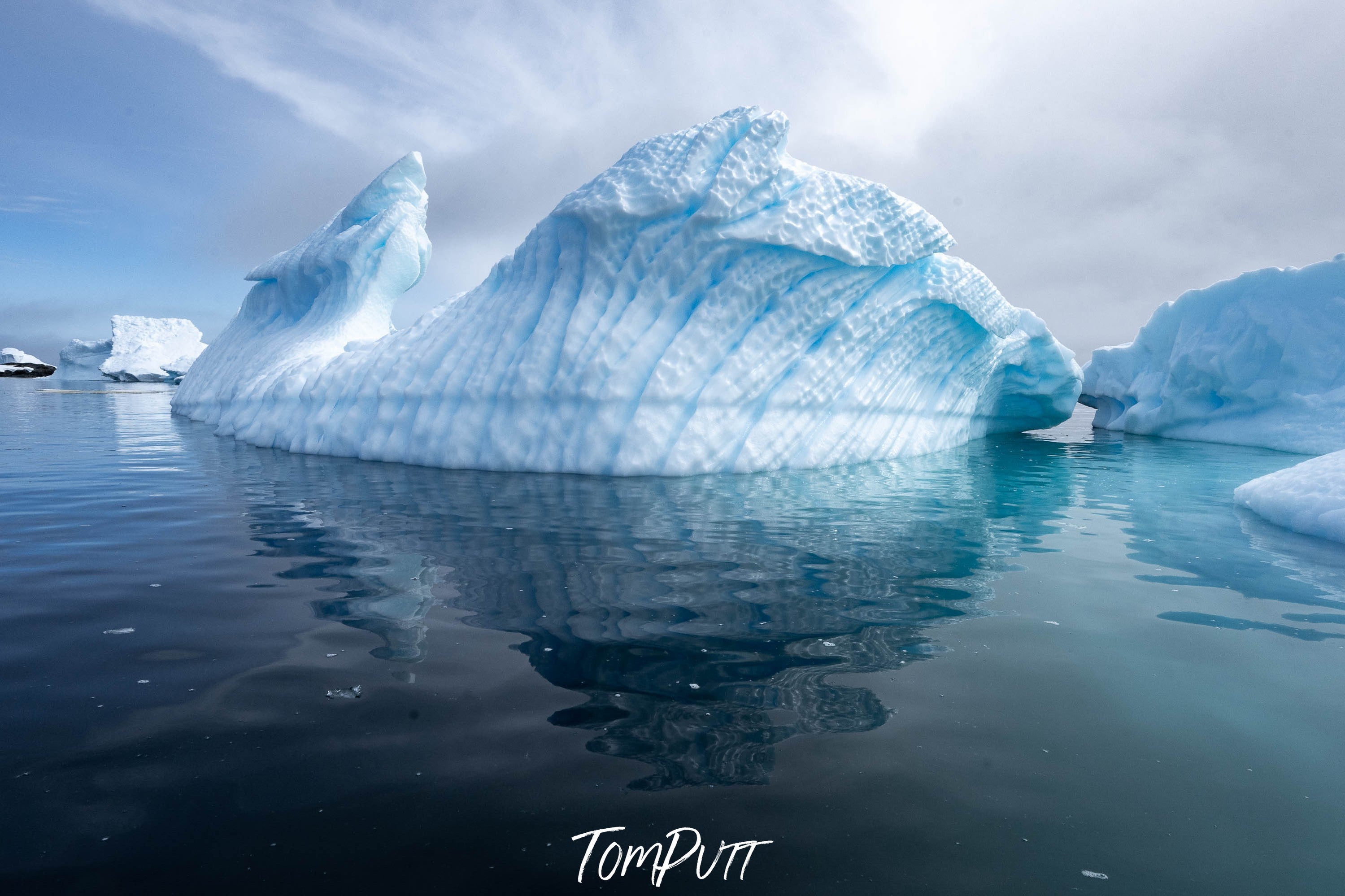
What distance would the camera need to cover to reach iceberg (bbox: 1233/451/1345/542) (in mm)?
5285

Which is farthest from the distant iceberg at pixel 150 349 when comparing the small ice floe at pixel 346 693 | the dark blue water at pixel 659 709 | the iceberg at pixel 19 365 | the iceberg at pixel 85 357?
the small ice floe at pixel 346 693

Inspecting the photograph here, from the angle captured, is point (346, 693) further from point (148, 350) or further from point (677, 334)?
point (148, 350)

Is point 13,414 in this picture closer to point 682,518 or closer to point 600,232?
point 600,232

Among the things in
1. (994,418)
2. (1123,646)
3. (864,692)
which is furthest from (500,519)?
(994,418)

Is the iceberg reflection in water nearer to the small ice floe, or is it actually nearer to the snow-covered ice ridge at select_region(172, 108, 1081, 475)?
the small ice floe

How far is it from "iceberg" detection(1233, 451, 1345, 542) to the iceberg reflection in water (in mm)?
1561

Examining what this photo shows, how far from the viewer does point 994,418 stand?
18984 millimetres

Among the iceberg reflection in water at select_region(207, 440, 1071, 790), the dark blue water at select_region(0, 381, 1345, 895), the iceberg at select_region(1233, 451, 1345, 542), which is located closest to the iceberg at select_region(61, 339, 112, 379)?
the iceberg reflection in water at select_region(207, 440, 1071, 790)

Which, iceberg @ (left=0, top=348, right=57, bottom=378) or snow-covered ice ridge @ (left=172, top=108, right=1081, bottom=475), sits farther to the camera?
iceberg @ (left=0, top=348, right=57, bottom=378)

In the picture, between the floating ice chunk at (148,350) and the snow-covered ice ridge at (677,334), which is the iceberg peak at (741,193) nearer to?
the snow-covered ice ridge at (677,334)

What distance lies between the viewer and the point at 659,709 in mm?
2162

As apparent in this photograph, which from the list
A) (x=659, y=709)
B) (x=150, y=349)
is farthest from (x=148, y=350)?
(x=659, y=709)

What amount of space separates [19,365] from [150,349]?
27.1m

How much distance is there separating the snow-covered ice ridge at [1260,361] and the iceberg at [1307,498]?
954 cm
